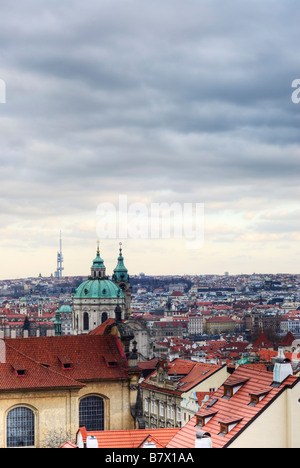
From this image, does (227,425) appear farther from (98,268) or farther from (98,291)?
(98,268)

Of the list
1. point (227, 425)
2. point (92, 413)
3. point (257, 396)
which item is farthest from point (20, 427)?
point (257, 396)

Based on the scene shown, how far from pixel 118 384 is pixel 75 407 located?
169 centimetres

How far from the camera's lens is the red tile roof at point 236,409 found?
1256 cm

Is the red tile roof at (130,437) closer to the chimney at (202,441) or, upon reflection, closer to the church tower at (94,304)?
the chimney at (202,441)

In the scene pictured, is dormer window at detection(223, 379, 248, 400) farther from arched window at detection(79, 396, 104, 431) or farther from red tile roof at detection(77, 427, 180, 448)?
arched window at detection(79, 396, 104, 431)

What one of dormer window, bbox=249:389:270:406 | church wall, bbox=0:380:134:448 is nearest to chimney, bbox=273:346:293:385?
dormer window, bbox=249:389:270:406

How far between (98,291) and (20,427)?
1803 inches

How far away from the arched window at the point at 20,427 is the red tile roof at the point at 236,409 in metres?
9.32

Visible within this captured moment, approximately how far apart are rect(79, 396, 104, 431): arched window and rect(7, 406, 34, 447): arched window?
160cm

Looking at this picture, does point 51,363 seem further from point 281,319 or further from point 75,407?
point 281,319

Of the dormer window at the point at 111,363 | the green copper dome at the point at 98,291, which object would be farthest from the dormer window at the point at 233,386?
the green copper dome at the point at 98,291

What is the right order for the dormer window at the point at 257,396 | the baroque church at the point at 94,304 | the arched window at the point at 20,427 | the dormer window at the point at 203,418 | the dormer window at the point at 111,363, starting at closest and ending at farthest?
the dormer window at the point at 257,396 → the dormer window at the point at 203,418 → the arched window at the point at 20,427 → the dormer window at the point at 111,363 → the baroque church at the point at 94,304
